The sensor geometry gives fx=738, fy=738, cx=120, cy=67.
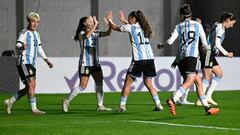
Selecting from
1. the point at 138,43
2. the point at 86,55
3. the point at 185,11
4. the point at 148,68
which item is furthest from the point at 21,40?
the point at 185,11

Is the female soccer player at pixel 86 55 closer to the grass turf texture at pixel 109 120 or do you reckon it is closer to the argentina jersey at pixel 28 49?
the grass turf texture at pixel 109 120

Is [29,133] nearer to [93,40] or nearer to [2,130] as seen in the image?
[2,130]

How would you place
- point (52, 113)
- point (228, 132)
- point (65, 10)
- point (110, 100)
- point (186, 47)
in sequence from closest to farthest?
point (228, 132) < point (186, 47) < point (52, 113) < point (110, 100) < point (65, 10)

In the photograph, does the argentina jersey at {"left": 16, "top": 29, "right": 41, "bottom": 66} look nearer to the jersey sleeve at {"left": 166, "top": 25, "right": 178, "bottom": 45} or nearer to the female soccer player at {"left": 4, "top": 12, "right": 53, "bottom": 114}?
the female soccer player at {"left": 4, "top": 12, "right": 53, "bottom": 114}

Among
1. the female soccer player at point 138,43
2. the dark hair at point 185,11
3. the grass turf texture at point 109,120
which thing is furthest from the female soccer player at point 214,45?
the dark hair at point 185,11

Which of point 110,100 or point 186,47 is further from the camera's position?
point 110,100

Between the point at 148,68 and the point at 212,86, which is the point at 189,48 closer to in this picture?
the point at 148,68

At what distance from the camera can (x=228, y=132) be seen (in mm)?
9758

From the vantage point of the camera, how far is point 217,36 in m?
15.6

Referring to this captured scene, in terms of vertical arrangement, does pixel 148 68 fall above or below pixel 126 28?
below

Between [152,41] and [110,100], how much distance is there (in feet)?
47.3

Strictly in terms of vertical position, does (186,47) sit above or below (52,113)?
above

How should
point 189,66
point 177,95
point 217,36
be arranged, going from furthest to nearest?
point 217,36, point 189,66, point 177,95

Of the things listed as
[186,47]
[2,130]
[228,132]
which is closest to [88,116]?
[186,47]
